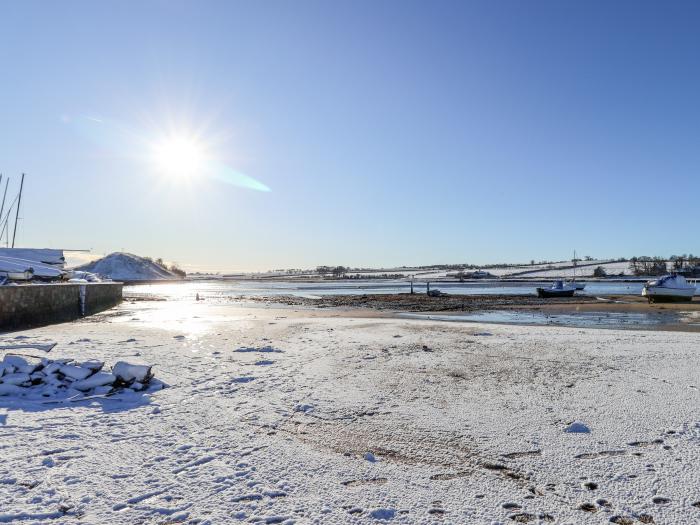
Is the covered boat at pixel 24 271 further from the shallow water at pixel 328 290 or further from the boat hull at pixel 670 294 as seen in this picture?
the boat hull at pixel 670 294

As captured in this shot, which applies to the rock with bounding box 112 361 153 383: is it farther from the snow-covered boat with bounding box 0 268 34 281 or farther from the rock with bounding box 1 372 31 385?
the snow-covered boat with bounding box 0 268 34 281

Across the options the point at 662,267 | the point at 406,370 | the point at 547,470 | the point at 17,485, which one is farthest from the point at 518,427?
the point at 662,267

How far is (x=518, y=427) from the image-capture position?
18.4 ft

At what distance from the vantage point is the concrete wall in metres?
14.7

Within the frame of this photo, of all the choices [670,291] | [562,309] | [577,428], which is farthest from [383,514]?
[670,291]

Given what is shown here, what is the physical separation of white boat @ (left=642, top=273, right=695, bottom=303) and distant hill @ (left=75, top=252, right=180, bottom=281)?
304 ft

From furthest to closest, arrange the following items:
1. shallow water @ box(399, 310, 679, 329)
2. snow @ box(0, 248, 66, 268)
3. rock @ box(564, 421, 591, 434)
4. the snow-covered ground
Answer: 1. the snow-covered ground
2. snow @ box(0, 248, 66, 268)
3. shallow water @ box(399, 310, 679, 329)
4. rock @ box(564, 421, 591, 434)

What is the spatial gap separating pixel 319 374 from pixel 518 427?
153 inches

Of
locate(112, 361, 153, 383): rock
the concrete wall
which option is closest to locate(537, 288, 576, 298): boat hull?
the concrete wall

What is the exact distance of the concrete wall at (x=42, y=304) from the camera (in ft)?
48.1

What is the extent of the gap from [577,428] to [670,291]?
38.9 meters

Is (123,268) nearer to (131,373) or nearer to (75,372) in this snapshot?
(75,372)

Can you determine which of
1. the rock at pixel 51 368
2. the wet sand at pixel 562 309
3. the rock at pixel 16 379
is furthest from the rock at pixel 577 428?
the wet sand at pixel 562 309

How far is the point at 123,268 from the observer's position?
102m
